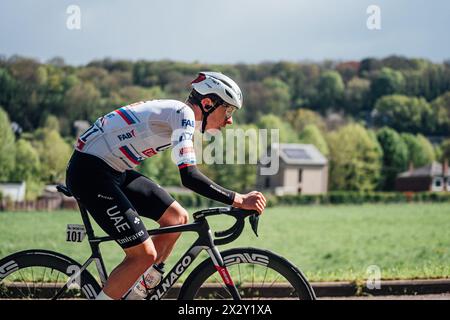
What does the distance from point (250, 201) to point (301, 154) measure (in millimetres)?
116986

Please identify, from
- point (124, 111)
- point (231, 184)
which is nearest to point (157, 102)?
point (124, 111)

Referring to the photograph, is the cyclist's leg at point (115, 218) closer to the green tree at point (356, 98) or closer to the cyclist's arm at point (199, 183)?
the cyclist's arm at point (199, 183)

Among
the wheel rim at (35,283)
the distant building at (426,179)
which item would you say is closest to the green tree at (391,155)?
the distant building at (426,179)

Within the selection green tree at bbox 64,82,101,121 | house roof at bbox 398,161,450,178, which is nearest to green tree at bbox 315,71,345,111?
house roof at bbox 398,161,450,178

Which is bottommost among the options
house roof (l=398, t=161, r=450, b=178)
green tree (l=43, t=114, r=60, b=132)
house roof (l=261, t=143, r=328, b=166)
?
house roof (l=398, t=161, r=450, b=178)

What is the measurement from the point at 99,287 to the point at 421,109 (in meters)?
141

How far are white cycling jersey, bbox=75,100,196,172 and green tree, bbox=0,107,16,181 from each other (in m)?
33.1

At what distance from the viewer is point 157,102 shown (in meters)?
4.70

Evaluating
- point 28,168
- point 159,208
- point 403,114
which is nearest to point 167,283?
point 159,208

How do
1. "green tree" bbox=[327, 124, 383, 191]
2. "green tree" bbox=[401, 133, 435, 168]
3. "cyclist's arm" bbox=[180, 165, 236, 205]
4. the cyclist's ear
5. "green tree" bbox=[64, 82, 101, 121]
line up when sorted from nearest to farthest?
1. "cyclist's arm" bbox=[180, 165, 236, 205]
2. the cyclist's ear
3. "green tree" bbox=[64, 82, 101, 121]
4. "green tree" bbox=[327, 124, 383, 191]
5. "green tree" bbox=[401, 133, 435, 168]

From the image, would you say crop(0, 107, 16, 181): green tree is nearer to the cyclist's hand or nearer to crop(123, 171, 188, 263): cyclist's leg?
crop(123, 171, 188, 263): cyclist's leg

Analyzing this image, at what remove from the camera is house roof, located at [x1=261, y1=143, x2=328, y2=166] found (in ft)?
383
